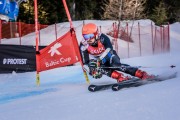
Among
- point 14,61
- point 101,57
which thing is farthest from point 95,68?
point 14,61

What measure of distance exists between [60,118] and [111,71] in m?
3.64

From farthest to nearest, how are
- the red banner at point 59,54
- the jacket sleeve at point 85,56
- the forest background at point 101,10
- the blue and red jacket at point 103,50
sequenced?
1. the forest background at point 101,10
2. the red banner at point 59,54
3. the jacket sleeve at point 85,56
4. the blue and red jacket at point 103,50

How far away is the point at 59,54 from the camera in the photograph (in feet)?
31.7

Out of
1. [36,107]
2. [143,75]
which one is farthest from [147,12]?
[36,107]

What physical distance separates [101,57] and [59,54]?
1.60m

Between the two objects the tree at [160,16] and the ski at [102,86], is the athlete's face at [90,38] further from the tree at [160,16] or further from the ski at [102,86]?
the tree at [160,16]

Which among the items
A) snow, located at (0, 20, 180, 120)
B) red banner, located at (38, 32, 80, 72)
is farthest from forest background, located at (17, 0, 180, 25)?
snow, located at (0, 20, 180, 120)

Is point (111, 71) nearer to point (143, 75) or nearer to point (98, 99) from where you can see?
point (143, 75)

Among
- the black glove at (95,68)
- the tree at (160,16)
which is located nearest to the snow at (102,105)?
the black glove at (95,68)

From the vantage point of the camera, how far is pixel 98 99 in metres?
6.26

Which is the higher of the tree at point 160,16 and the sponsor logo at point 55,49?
the tree at point 160,16

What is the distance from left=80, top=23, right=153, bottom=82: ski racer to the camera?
8.41m

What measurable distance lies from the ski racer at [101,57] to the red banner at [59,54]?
1056 millimetres

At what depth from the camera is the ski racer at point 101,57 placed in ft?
27.6
